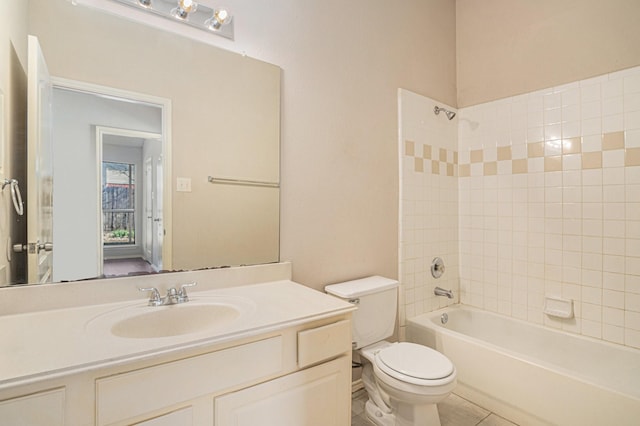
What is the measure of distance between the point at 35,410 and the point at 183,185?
917 millimetres

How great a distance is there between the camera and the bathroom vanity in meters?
0.76

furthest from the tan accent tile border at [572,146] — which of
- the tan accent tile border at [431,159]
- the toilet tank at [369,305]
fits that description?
the toilet tank at [369,305]

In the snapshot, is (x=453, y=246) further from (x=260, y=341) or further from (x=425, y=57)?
(x=260, y=341)

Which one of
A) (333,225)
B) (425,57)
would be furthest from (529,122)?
(333,225)

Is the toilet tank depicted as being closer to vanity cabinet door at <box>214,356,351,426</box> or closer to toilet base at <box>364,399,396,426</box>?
toilet base at <box>364,399,396,426</box>

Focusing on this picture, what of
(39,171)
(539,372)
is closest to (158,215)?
(39,171)

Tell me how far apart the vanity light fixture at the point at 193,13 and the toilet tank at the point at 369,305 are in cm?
142

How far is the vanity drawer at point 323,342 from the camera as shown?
3.64 ft

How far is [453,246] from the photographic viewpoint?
8.61 ft

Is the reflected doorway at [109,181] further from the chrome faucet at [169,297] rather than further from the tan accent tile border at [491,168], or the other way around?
the tan accent tile border at [491,168]

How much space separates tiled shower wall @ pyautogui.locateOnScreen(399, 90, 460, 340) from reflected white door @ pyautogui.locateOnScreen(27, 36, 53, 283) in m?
1.89

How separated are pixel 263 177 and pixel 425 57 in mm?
1680

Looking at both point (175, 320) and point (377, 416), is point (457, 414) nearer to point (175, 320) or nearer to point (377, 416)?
A: point (377, 416)

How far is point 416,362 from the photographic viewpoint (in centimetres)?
156
